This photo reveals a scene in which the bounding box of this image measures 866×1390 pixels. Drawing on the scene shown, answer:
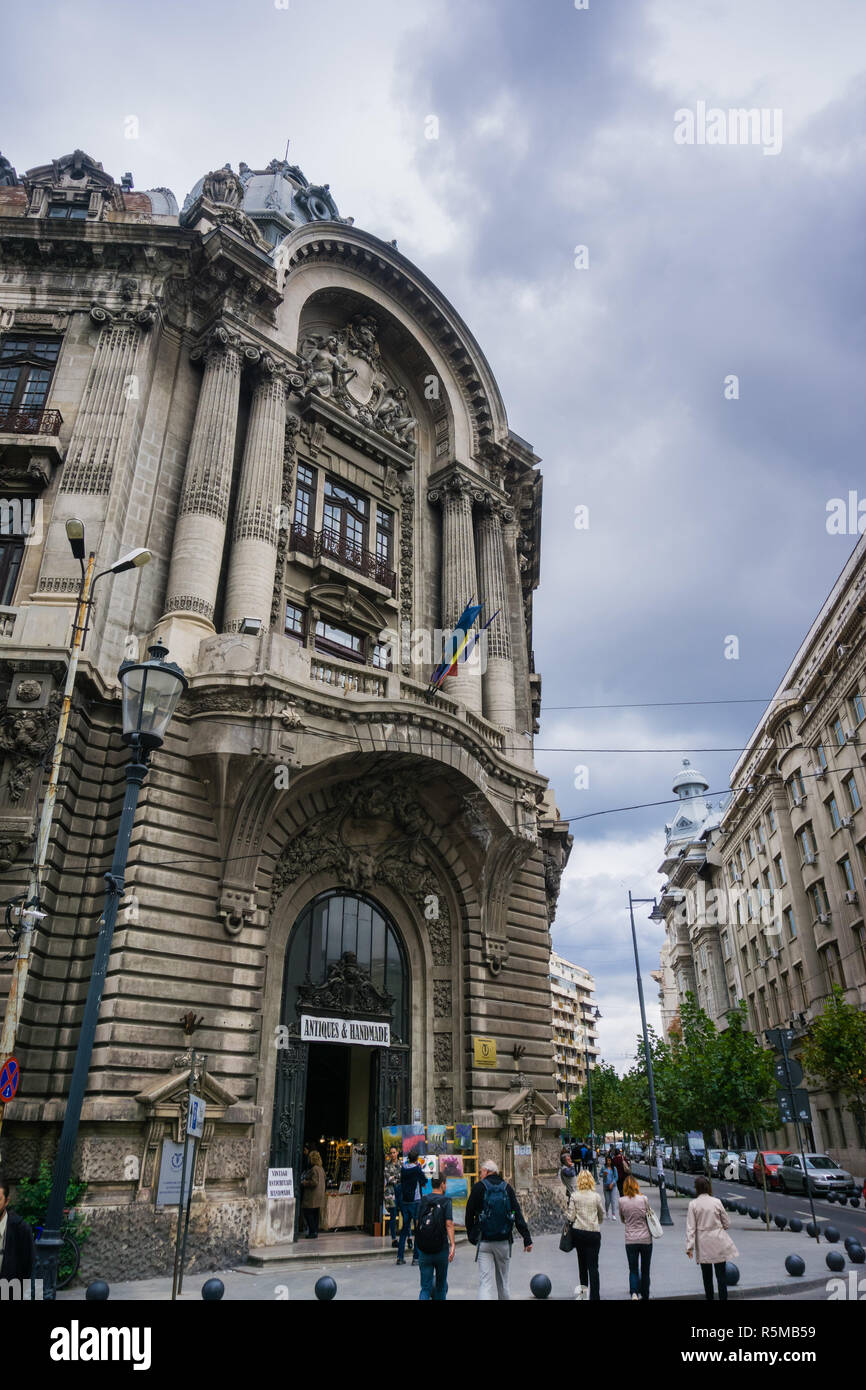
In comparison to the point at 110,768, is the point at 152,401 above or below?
above

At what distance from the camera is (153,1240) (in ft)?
46.3

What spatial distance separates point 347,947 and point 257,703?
6.61m

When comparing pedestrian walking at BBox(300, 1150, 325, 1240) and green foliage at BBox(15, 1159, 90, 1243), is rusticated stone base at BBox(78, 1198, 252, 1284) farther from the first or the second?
pedestrian walking at BBox(300, 1150, 325, 1240)

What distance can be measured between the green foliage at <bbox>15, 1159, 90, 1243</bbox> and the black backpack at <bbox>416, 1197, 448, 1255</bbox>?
6410mm

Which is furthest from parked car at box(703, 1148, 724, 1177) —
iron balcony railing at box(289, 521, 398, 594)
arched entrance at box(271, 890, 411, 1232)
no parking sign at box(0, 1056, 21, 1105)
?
no parking sign at box(0, 1056, 21, 1105)

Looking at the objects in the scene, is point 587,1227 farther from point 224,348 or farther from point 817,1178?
point 817,1178

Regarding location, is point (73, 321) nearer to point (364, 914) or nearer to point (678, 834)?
point (364, 914)

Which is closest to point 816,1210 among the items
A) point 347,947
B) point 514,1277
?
point 347,947

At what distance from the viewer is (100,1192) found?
14172mm

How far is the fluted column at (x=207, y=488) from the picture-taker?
65.7 ft

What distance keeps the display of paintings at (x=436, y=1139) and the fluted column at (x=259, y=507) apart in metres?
11.5
